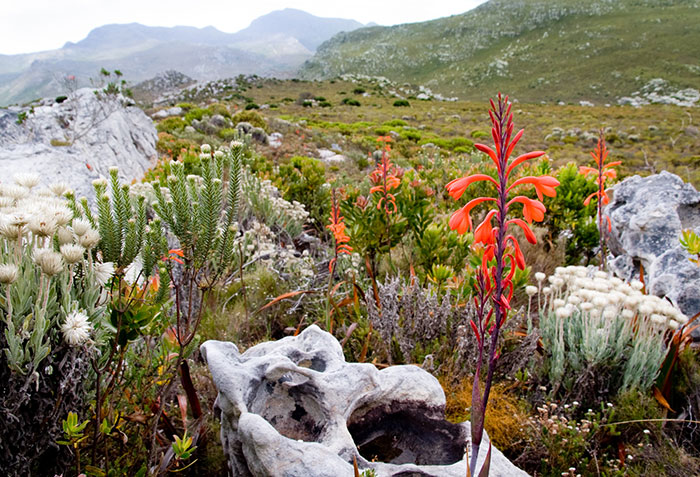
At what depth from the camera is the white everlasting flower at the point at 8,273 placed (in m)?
1.08

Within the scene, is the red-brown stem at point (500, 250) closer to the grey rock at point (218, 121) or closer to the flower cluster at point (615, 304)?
the flower cluster at point (615, 304)

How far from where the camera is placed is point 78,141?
18.9ft

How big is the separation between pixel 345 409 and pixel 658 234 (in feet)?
10.2

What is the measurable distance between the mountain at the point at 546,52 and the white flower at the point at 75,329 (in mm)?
47882

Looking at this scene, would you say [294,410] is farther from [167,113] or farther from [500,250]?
[167,113]

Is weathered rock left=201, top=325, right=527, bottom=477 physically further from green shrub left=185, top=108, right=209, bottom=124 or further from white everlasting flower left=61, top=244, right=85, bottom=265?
green shrub left=185, top=108, right=209, bottom=124

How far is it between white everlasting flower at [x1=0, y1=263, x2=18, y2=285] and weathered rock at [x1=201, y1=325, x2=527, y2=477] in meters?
0.78

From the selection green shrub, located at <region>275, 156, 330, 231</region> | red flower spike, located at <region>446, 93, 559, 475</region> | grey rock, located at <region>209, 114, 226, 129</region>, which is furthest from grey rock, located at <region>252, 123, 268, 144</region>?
red flower spike, located at <region>446, 93, 559, 475</region>

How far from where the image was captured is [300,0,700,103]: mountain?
50.8 meters

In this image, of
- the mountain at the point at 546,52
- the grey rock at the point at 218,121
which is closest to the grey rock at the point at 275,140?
the grey rock at the point at 218,121

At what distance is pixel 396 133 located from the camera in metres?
18.4

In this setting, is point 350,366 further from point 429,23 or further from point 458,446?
point 429,23

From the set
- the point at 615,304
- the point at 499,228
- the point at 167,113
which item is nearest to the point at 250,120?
the point at 167,113

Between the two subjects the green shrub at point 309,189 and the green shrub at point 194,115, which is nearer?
the green shrub at point 309,189
